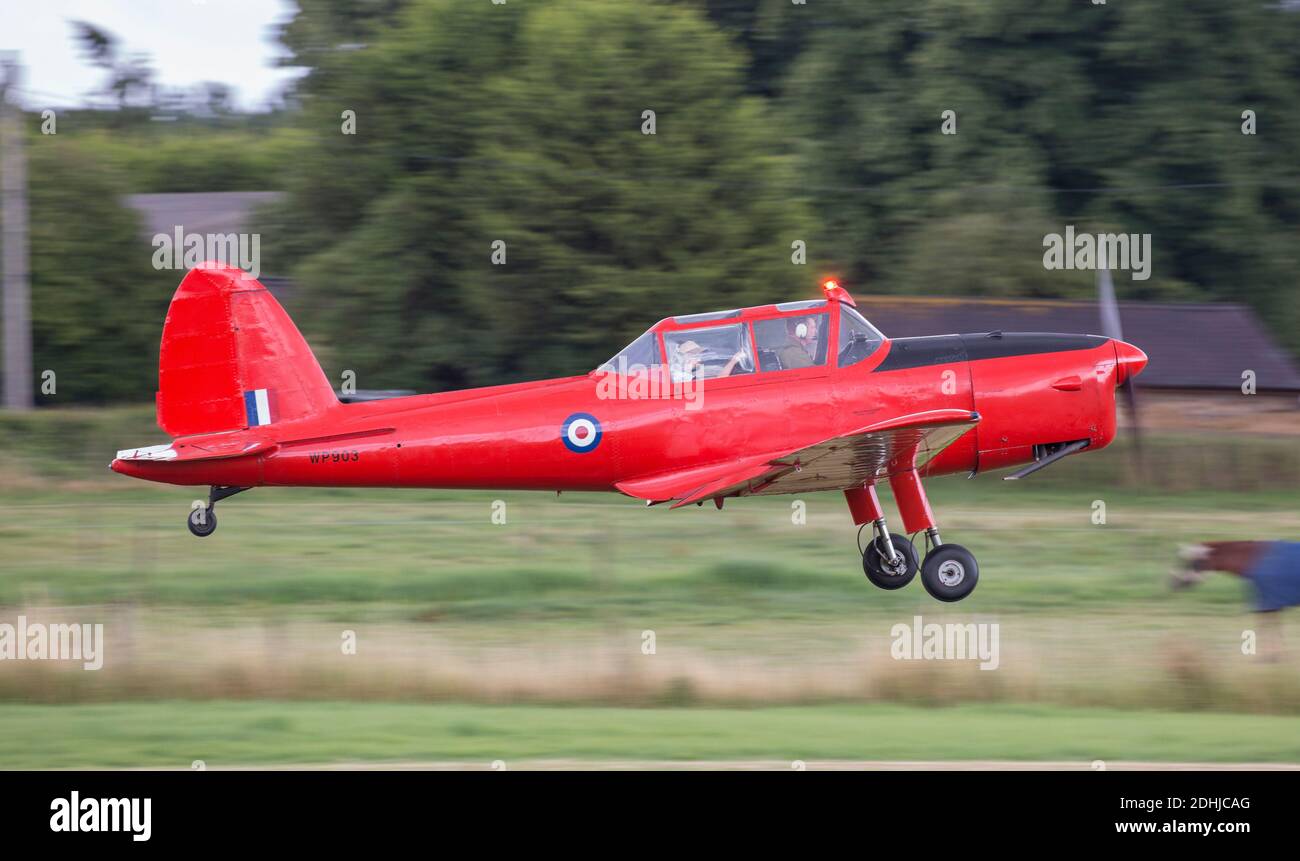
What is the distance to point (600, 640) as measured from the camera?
11.1 metres

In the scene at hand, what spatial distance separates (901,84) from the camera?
31.2 meters

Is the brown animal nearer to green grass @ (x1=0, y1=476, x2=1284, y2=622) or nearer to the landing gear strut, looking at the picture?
green grass @ (x1=0, y1=476, x2=1284, y2=622)

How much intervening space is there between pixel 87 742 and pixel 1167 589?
29.5 feet

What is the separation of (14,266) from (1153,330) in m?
17.6

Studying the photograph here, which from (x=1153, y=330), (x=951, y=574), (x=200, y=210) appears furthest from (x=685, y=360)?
(x=200, y=210)

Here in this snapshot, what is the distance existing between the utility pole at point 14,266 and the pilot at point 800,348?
13597mm

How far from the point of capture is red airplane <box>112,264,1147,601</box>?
10.6 meters

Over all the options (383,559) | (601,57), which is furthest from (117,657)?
(601,57)

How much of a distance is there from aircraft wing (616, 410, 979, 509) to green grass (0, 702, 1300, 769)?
1710 millimetres

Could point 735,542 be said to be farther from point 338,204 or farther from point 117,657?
point 338,204

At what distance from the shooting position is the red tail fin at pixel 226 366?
430 inches
